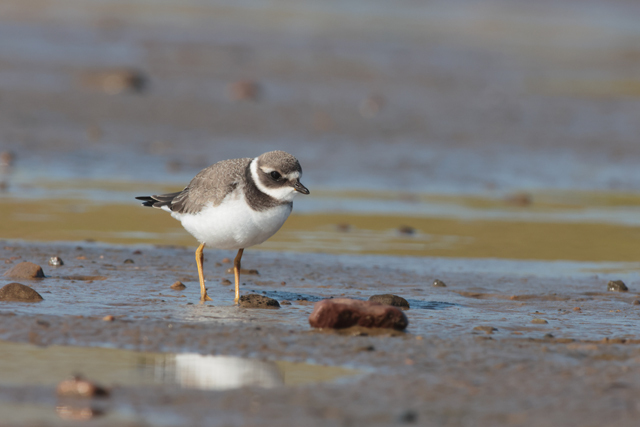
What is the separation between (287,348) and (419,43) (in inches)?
887

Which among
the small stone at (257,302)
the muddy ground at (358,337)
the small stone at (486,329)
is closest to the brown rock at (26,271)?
the muddy ground at (358,337)

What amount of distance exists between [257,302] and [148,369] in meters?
1.80

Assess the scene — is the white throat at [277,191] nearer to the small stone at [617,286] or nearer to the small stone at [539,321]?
the small stone at [539,321]

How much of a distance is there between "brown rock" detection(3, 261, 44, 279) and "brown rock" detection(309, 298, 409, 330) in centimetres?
255

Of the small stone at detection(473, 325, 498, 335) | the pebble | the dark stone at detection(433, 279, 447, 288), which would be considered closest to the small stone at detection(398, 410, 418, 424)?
the small stone at detection(473, 325, 498, 335)

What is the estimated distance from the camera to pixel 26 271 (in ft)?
24.2

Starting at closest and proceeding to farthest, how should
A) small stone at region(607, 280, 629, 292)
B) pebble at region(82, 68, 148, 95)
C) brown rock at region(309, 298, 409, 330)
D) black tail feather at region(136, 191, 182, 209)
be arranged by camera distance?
brown rock at region(309, 298, 409, 330)
black tail feather at region(136, 191, 182, 209)
small stone at region(607, 280, 629, 292)
pebble at region(82, 68, 148, 95)

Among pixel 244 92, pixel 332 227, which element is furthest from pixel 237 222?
pixel 244 92

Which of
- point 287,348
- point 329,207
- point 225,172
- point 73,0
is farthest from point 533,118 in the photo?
point 73,0

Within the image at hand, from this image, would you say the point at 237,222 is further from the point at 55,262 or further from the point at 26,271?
the point at 55,262

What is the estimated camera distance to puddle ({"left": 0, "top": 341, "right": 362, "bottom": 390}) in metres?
4.89

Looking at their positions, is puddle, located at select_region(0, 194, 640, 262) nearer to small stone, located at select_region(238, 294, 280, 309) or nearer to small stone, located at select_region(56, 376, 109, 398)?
small stone, located at select_region(238, 294, 280, 309)

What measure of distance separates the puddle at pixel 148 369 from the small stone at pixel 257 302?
141 centimetres

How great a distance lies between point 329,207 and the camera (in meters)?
11.5
